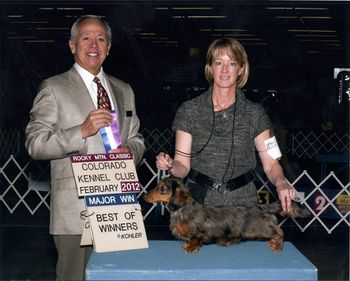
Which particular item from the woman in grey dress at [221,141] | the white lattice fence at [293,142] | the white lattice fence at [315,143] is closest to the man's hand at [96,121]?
the woman in grey dress at [221,141]

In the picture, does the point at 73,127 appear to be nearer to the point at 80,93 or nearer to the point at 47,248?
the point at 80,93

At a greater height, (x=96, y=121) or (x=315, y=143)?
(x=96, y=121)

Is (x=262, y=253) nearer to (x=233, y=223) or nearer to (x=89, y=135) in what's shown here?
(x=233, y=223)

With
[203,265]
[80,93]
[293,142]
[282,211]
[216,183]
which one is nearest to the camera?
[203,265]

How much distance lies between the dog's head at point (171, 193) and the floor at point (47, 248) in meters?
2.70

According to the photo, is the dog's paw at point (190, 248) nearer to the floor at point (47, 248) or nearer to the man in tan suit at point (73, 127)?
the man in tan suit at point (73, 127)

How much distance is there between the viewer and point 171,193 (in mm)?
2254

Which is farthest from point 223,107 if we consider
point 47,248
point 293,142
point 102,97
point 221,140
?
point 293,142

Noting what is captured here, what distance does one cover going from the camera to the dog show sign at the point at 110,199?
2338 millimetres

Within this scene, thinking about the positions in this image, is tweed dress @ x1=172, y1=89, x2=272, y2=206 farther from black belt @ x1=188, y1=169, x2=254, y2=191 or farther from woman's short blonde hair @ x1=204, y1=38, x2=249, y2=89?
woman's short blonde hair @ x1=204, y1=38, x2=249, y2=89

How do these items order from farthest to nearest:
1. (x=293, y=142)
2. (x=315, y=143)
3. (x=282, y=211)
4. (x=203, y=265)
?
(x=315, y=143) < (x=293, y=142) < (x=282, y=211) < (x=203, y=265)

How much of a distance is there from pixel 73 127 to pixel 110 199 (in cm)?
31

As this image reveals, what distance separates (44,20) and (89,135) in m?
6.22

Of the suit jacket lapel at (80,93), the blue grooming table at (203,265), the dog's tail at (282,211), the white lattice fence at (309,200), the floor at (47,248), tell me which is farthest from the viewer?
the white lattice fence at (309,200)
